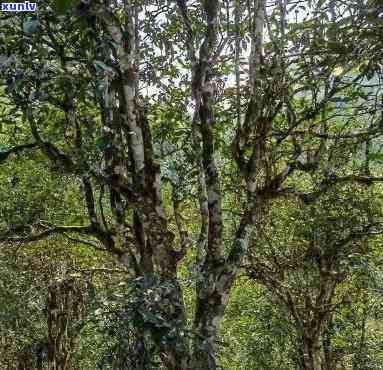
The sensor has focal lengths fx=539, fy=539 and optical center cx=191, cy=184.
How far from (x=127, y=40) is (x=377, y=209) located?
5228 millimetres

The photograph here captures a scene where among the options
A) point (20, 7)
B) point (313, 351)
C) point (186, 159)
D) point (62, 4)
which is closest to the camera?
point (62, 4)

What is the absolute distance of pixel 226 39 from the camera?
18.5 feet

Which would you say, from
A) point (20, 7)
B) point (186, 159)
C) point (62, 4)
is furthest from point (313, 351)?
point (62, 4)

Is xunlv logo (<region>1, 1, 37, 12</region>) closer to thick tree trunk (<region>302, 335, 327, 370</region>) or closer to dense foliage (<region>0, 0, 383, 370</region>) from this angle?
dense foliage (<region>0, 0, 383, 370</region>)

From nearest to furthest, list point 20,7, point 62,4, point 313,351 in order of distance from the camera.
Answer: point 62,4 < point 20,7 < point 313,351

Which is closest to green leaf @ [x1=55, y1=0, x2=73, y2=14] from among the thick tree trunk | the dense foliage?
the dense foliage

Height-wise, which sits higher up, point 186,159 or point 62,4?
point 186,159

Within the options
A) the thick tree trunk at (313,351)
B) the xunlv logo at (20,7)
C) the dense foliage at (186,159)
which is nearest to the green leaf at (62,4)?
the dense foliage at (186,159)

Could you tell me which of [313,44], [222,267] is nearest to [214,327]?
[222,267]

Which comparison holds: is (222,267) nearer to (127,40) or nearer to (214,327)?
(214,327)

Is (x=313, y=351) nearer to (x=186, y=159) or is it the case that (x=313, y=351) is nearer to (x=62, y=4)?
(x=186, y=159)

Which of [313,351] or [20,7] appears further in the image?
[313,351]

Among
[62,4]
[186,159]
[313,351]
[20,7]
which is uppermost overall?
[20,7]

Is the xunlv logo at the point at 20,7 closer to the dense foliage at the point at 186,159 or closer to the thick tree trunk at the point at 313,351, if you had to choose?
the dense foliage at the point at 186,159
